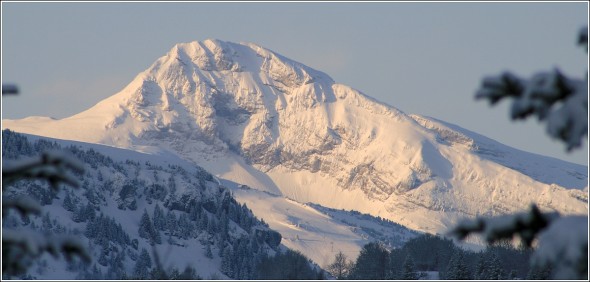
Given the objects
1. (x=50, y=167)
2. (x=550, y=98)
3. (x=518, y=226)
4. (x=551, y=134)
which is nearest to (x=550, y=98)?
(x=550, y=98)

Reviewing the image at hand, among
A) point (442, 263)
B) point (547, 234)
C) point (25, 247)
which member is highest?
point (547, 234)

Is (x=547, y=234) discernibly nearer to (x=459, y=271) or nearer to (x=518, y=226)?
(x=518, y=226)

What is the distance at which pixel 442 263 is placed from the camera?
7151 inches

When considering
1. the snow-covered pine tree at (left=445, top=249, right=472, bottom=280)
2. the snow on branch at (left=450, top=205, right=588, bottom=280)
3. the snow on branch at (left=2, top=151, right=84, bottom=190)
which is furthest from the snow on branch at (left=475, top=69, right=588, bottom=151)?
the snow-covered pine tree at (left=445, top=249, right=472, bottom=280)

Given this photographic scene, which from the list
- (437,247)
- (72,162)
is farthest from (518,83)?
(437,247)

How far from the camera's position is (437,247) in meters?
192

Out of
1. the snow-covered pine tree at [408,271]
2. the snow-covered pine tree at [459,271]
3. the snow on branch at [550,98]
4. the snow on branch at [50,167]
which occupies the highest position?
the snow on branch at [550,98]

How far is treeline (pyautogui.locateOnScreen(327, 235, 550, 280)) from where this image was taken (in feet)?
461

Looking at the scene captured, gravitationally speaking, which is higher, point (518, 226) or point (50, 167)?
point (518, 226)

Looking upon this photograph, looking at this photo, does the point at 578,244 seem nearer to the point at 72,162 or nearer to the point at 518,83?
the point at 518,83

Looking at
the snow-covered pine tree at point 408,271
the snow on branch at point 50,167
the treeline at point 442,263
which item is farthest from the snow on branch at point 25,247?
the snow-covered pine tree at point 408,271

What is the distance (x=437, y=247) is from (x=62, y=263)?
169 ft

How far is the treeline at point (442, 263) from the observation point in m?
140

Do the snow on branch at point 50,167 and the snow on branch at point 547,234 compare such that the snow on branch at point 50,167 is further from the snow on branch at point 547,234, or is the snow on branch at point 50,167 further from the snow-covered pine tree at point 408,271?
the snow-covered pine tree at point 408,271
